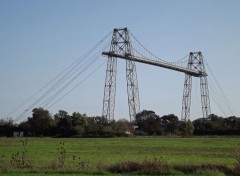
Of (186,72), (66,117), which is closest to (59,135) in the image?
(66,117)

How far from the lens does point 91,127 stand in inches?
4688

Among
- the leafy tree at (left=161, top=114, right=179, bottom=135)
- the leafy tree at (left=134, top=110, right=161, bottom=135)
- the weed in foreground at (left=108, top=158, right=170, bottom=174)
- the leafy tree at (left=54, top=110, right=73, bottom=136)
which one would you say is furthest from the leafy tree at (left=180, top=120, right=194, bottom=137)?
the weed in foreground at (left=108, top=158, right=170, bottom=174)

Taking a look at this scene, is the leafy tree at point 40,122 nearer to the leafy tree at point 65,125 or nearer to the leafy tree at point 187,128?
the leafy tree at point 65,125

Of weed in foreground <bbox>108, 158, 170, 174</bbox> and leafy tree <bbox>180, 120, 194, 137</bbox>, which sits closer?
weed in foreground <bbox>108, 158, 170, 174</bbox>

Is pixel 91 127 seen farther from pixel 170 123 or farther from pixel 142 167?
pixel 142 167

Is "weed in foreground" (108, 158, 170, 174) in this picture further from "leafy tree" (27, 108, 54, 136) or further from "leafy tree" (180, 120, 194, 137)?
"leafy tree" (27, 108, 54, 136)

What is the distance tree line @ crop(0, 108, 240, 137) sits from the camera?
375 ft

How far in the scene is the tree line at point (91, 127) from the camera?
375ft

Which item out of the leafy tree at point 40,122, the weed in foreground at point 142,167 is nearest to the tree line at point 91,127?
the leafy tree at point 40,122

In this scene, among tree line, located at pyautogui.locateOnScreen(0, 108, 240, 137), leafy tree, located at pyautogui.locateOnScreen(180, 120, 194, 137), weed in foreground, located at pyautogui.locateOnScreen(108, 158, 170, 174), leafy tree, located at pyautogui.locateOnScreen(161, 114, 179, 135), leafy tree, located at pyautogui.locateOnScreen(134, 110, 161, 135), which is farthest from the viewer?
leafy tree, located at pyautogui.locateOnScreen(161, 114, 179, 135)

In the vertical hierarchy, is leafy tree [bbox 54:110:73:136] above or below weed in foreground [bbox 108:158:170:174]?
above

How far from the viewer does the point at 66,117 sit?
12350 cm

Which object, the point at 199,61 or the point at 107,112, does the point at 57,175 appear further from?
the point at 199,61

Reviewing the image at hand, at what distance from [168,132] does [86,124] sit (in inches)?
1011
